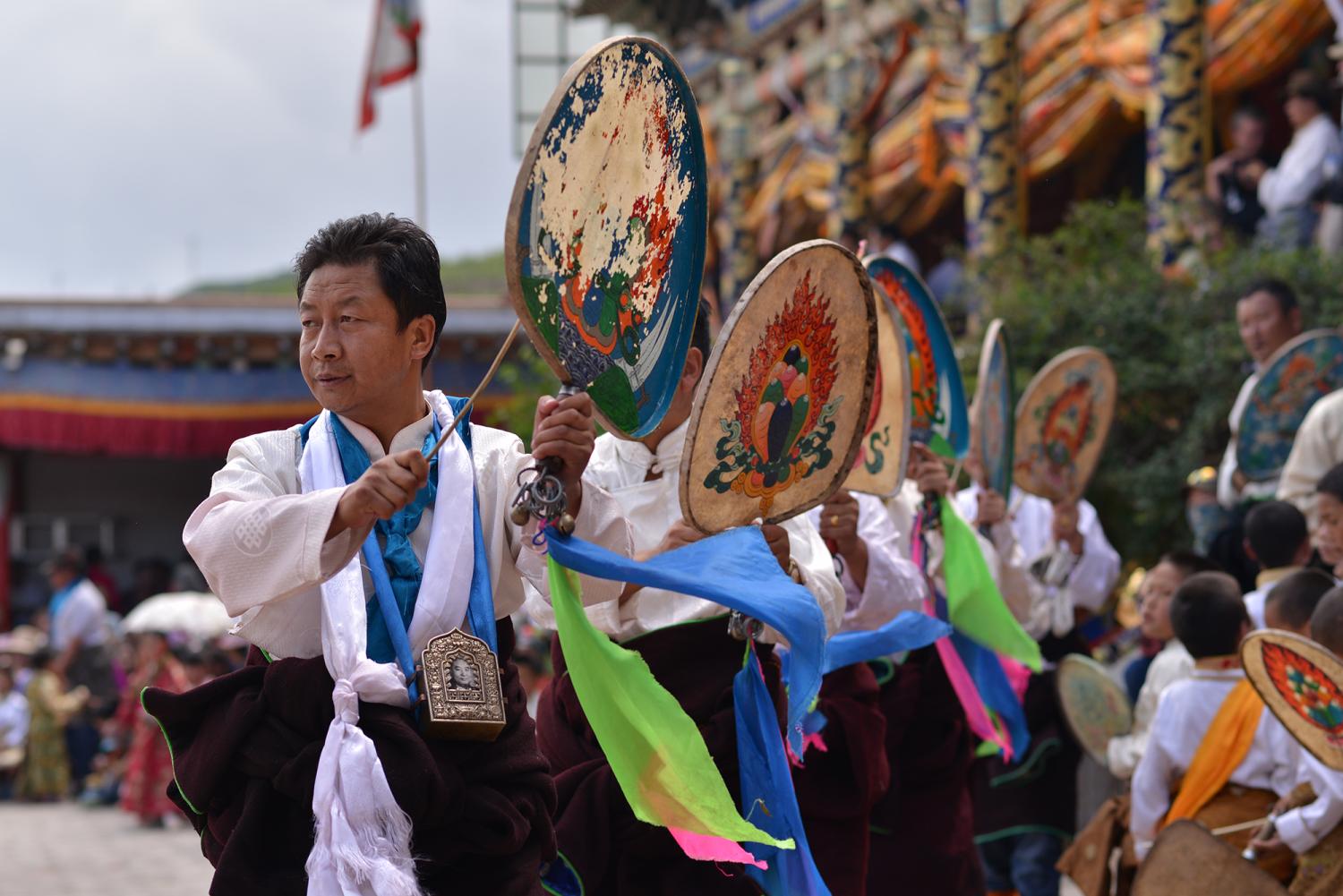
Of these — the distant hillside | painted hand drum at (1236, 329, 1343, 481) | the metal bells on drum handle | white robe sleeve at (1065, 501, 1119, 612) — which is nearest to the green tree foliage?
painted hand drum at (1236, 329, 1343, 481)

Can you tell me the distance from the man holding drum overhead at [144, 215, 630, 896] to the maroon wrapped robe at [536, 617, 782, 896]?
0.76m

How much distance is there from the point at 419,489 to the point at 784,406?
33.7 inches

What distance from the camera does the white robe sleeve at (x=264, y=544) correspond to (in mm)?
2975

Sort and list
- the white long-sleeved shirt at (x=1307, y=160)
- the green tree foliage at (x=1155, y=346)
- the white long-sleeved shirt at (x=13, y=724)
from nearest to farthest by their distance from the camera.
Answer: the green tree foliage at (x=1155, y=346) < the white long-sleeved shirt at (x=1307, y=160) < the white long-sleeved shirt at (x=13, y=724)

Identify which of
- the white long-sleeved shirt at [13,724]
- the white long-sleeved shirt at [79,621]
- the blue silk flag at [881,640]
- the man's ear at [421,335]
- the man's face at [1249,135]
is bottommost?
the white long-sleeved shirt at [13,724]

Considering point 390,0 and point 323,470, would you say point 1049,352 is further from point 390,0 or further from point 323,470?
point 390,0

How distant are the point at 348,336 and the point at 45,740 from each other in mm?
12658

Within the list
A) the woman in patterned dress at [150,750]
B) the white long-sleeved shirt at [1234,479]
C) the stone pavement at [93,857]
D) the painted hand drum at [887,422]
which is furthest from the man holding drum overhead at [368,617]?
the woman in patterned dress at [150,750]

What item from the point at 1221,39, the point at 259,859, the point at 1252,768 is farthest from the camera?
the point at 1221,39

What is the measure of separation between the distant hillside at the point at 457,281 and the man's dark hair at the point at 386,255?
2739cm

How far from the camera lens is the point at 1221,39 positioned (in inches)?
531

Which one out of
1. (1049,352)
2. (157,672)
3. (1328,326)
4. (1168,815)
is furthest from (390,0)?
(1168,815)

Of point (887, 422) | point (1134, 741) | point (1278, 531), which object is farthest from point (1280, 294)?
point (887, 422)

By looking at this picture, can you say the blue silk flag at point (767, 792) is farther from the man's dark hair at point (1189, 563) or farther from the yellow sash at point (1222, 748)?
the man's dark hair at point (1189, 563)
